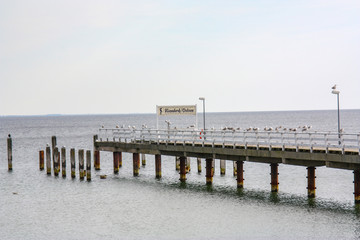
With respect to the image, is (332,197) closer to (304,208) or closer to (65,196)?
(304,208)

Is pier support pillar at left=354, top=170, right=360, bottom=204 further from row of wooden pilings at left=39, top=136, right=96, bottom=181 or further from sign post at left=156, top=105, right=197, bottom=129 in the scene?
row of wooden pilings at left=39, top=136, right=96, bottom=181

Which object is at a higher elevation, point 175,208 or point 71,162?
point 71,162

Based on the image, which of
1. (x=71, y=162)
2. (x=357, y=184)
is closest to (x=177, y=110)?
(x=71, y=162)

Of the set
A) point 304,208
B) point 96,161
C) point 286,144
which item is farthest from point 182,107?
point 304,208

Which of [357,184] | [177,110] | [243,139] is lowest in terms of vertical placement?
[357,184]

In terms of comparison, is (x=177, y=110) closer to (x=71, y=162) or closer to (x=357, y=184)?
(x=71, y=162)

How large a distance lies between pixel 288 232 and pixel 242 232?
2197 mm

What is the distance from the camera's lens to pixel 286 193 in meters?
36.2

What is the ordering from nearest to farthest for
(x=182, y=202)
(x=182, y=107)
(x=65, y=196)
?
1. (x=182, y=202)
2. (x=65, y=196)
3. (x=182, y=107)

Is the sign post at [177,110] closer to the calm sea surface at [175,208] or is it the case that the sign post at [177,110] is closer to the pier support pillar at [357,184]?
the calm sea surface at [175,208]

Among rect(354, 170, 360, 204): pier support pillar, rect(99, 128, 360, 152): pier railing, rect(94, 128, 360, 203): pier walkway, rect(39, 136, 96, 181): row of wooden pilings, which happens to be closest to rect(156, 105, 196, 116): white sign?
rect(99, 128, 360, 152): pier railing

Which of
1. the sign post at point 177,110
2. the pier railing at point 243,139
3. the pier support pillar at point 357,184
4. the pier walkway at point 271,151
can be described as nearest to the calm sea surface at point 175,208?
the pier support pillar at point 357,184

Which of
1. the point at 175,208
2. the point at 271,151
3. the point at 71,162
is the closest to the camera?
the point at 175,208

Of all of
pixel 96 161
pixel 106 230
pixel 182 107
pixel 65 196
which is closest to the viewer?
pixel 106 230
